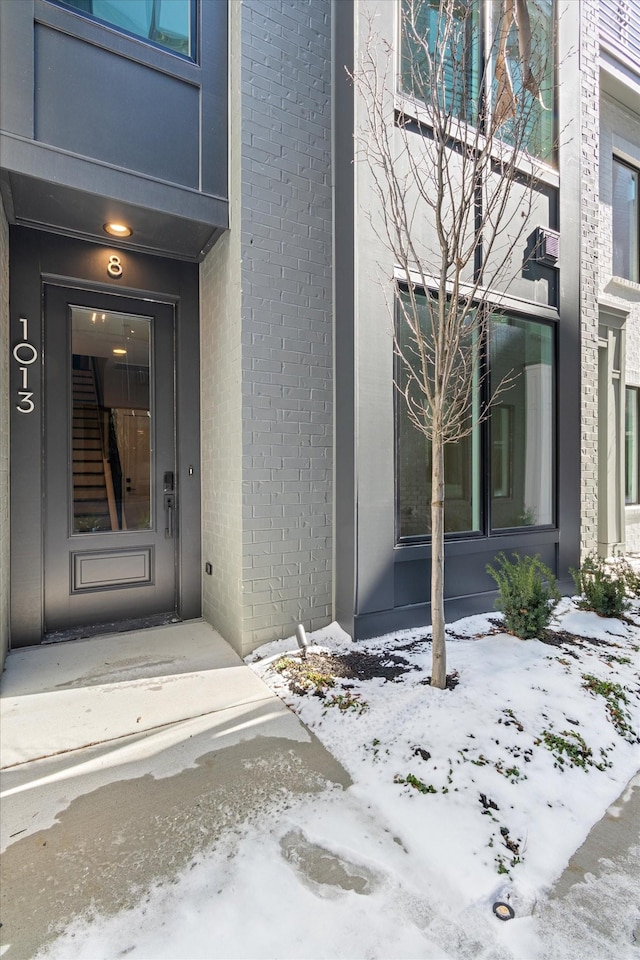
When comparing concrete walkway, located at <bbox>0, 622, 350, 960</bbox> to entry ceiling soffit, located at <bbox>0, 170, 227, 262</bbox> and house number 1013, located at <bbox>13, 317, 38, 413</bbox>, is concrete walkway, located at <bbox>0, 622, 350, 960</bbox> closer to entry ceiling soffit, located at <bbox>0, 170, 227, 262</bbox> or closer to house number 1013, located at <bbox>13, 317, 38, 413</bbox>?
house number 1013, located at <bbox>13, 317, 38, 413</bbox>

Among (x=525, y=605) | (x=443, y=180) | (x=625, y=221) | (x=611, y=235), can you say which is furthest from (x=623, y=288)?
(x=525, y=605)

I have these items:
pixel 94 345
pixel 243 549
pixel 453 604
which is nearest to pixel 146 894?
pixel 243 549

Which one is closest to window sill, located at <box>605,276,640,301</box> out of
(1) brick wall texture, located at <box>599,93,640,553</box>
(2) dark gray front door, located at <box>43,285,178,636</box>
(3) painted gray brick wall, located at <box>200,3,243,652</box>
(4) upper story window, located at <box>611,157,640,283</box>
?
(1) brick wall texture, located at <box>599,93,640,553</box>

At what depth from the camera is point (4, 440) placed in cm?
296

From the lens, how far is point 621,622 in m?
3.66

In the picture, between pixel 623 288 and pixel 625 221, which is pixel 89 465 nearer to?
pixel 623 288

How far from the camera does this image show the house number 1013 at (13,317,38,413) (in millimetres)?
3182

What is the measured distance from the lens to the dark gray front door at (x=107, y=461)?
3.34 meters

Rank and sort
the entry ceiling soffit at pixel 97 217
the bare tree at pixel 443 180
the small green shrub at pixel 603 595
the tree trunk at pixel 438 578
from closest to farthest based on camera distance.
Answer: the bare tree at pixel 443 180
the tree trunk at pixel 438 578
the entry ceiling soffit at pixel 97 217
the small green shrub at pixel 603 595

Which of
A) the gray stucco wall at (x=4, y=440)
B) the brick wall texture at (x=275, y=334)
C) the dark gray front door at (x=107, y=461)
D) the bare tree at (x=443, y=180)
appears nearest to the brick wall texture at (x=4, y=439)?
the gray stucco wall at (x=4, y=440)

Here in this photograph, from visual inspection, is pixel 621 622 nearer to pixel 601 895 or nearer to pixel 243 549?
pixel 601 895

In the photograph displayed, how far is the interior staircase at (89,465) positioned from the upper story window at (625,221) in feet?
21.2

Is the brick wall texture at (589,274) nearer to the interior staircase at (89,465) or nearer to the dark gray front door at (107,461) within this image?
the dark gray front door at (107,461)

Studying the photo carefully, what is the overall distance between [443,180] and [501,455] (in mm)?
2275
